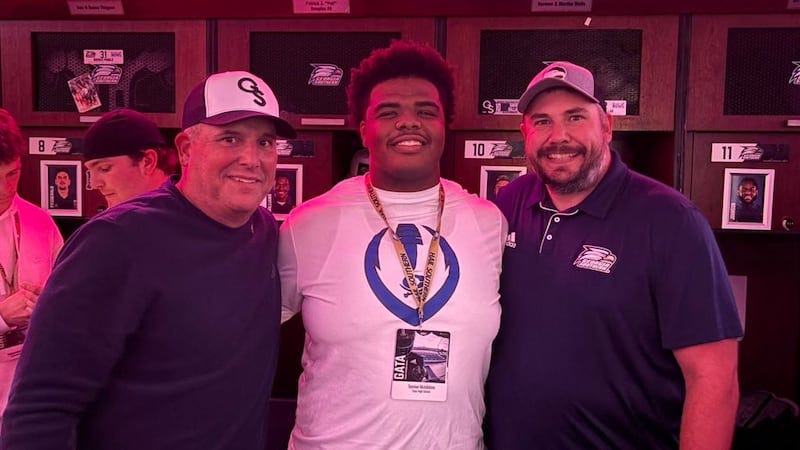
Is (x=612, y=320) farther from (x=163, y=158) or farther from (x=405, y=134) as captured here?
(x=163, y=158)

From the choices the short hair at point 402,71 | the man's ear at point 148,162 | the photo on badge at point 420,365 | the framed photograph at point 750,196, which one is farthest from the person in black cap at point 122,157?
the framed photograph at point 750,196

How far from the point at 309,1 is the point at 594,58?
40.8 inches

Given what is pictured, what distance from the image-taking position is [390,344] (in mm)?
1374

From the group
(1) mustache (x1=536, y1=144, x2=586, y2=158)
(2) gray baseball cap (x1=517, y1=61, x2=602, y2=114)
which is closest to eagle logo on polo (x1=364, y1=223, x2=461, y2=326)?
(1) mustache (x1=536, y1=144, x2=586, y2=158)

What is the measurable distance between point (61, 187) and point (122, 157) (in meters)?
0.73

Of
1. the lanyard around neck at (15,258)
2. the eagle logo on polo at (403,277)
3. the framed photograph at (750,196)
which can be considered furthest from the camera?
the framed photograph at (750,196)

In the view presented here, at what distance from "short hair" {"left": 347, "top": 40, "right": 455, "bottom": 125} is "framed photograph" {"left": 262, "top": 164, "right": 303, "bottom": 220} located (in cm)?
66

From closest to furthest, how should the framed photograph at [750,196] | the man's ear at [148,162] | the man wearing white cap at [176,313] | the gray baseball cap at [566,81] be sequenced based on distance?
the man wearing white cap at [176,313]
the gray baseball cap at [566,81]
the man's ear at [148,162]
the framed photograph at [750,196]

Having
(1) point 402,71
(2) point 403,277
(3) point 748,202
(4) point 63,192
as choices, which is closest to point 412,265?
(2) point 403,277

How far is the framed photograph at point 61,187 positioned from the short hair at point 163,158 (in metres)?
0.68

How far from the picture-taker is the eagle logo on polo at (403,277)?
4.58ft

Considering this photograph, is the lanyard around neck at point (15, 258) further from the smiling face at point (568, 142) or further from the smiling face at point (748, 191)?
the smiling face at point (748, 191)

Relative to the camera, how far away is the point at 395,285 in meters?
1.42

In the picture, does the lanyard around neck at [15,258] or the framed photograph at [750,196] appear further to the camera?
the framed photograph at [750,196]
